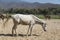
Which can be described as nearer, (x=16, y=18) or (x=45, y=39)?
(x=45, y=39)

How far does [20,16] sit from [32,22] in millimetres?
1066

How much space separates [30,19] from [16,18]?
1.10 m

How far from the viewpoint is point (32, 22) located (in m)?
15.0

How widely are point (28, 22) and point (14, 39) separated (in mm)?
2248

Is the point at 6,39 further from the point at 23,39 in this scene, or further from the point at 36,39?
the point at 36,39

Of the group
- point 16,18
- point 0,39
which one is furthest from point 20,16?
point 0,39

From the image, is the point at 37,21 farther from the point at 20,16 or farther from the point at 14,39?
the point at 14,39

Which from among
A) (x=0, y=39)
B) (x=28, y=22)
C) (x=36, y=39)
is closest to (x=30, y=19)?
(x=28, y=22)

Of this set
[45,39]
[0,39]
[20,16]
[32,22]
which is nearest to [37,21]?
[32,22]

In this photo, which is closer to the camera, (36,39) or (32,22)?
(36,39)

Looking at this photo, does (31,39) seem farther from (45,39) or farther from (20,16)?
(20,16)

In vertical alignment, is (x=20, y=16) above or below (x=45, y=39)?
above

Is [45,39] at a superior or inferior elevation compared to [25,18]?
inferior

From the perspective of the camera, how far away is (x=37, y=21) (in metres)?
15.3
